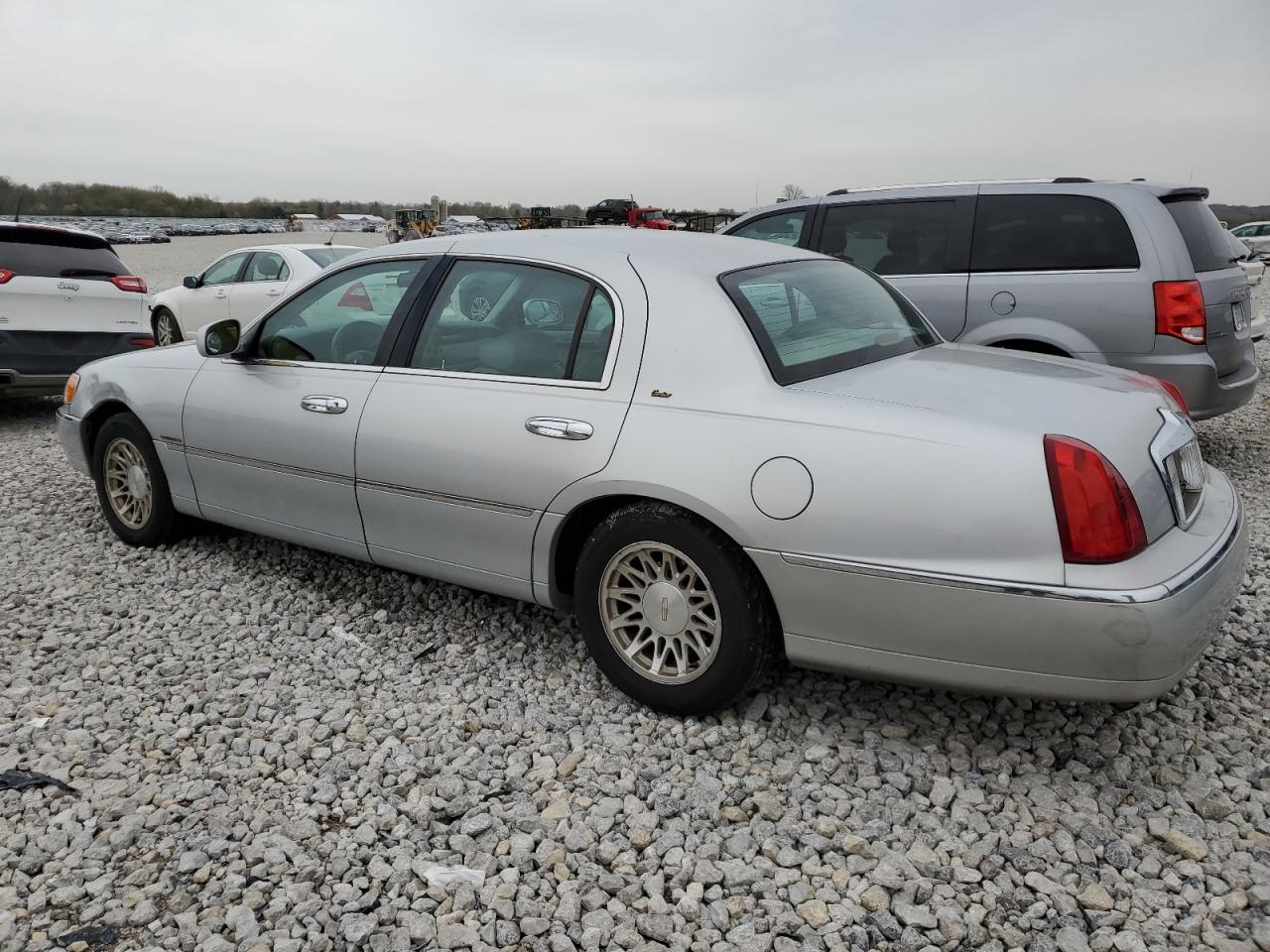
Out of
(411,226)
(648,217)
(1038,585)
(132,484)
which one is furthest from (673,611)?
(648,217)

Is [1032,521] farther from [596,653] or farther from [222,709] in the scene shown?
[222,709]

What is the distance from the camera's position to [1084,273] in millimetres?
5711

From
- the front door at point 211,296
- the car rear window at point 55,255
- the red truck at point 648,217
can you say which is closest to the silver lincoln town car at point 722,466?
the car rear window at point 55,255

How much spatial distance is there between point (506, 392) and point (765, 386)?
98 centimetres

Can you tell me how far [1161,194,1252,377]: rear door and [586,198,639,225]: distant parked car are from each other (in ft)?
113

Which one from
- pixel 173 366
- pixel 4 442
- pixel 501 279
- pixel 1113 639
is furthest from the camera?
pixel 4 442

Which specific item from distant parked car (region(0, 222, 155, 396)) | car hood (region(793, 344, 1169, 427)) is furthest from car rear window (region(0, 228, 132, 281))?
car hood (region(793, 344, 1169, 427))

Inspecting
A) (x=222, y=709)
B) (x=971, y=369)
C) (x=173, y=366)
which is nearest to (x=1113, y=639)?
(x=971, y=369)

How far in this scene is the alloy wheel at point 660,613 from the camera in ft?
10.0

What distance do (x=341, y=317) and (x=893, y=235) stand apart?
13.0 ft

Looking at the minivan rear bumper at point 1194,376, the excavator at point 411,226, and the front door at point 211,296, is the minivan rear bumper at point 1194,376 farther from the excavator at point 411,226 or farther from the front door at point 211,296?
A: the excavator at point 411,226

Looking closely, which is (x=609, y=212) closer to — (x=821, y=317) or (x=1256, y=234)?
(x=1256, y=234)

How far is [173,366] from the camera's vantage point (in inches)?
183

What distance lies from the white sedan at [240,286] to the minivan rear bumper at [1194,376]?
886cm
